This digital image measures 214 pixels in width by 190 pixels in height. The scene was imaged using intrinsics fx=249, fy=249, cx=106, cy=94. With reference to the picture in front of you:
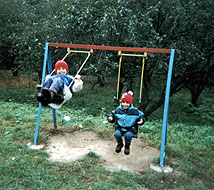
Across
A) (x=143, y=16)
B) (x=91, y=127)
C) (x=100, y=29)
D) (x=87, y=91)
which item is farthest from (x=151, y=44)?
(x=87, y=91)

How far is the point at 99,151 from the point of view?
219 inches

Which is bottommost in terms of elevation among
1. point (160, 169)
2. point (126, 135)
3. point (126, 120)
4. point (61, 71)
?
point (160, 169)

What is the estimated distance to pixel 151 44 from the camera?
764 centimetres

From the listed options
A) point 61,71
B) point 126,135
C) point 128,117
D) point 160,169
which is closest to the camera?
point 126,135

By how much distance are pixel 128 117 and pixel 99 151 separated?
4.46ft

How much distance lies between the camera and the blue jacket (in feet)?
15.2

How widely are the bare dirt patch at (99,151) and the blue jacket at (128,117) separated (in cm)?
86

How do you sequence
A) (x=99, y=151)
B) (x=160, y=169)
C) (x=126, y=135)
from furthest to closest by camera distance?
1. (x=99, y=151)
2. (x=160, y=169)
3. (x=126, y=135)

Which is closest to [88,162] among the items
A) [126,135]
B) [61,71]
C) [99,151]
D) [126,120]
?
[99,151]

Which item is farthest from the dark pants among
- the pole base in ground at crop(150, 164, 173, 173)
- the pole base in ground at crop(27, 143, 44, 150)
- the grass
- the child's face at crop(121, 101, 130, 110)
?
the pole base in ground at crop(27, 143, 44, 150)

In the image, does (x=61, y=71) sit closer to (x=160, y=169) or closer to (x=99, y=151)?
(x=99, y=151)

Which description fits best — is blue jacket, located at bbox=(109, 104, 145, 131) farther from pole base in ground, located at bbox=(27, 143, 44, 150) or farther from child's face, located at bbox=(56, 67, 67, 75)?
pole base in ground, located at bbox=(27, 143, 44, 150)

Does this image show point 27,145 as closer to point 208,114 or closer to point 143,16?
point 143,16

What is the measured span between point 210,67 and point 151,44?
4.52 m
